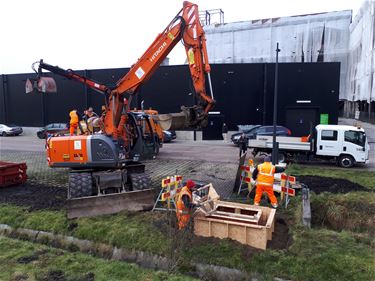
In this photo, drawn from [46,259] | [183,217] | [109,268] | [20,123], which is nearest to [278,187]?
[183,217]

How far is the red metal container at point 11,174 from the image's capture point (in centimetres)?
1254

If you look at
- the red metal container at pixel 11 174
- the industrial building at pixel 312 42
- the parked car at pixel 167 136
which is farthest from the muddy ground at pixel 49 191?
the industrial building at pixel 312 42

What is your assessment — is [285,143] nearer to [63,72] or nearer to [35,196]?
[63,72]

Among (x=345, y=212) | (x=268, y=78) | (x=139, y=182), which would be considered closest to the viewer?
(x=345, y=212)

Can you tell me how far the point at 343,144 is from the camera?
17312 mm

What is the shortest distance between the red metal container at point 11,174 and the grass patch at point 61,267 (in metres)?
5.48

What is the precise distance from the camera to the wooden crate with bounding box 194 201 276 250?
714 cm

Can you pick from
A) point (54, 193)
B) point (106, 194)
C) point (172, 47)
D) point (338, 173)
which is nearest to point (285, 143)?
point (338, 173)

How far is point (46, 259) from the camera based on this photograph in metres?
7.31

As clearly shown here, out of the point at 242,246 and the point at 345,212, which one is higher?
the point at 242,246

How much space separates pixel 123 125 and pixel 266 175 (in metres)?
5.26

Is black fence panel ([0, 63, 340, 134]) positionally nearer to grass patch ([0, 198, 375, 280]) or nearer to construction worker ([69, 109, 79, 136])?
construction worker ([69, 109, 79, 136])

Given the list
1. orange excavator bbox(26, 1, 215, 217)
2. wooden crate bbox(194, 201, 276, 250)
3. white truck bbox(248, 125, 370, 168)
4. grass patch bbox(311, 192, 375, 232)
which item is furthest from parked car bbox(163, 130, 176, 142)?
wooden crate bbox(194, 201, 276, 250)

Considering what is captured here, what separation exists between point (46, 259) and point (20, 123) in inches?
1451
